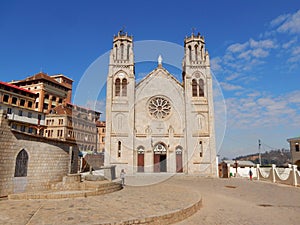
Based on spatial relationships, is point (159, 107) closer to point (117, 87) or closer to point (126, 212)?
point (117, 87)

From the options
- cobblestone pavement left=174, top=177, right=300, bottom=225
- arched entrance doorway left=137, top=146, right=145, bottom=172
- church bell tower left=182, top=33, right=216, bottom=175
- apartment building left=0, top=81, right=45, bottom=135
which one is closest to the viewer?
cobblestone pavement left=174, top=177, right=300, bottom=225

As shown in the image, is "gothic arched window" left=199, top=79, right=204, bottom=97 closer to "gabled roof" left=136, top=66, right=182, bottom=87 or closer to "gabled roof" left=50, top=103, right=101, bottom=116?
"gabled roof" left=136, top=66, right=182, bottom=87

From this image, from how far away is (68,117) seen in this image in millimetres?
42875

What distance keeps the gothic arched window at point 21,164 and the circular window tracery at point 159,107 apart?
19.9 m

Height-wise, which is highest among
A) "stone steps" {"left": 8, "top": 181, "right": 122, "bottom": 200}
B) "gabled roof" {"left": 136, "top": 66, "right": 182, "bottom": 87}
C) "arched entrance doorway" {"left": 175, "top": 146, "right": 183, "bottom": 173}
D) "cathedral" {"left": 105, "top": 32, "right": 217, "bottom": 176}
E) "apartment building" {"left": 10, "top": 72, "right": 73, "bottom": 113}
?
"apartment building" {"left": 10, "top": 72, "right": 73, "bottom": 113}

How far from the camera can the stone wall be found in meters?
10.6

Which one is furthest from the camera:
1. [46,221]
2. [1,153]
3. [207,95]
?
[207,95]

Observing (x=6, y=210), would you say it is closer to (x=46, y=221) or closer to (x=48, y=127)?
(x=46, y=221)

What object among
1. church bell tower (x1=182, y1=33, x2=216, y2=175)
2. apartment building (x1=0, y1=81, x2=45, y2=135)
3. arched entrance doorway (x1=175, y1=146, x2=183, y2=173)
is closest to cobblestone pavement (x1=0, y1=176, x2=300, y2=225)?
church bell tower (x1=182, y1=33, x2=216, y2=175)

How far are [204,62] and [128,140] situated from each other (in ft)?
51.5

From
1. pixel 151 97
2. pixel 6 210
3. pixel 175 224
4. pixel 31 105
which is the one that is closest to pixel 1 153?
pixel 6 210

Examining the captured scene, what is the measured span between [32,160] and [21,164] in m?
0.70

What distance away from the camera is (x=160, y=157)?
1141 inches

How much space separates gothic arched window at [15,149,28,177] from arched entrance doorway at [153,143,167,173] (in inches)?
741
